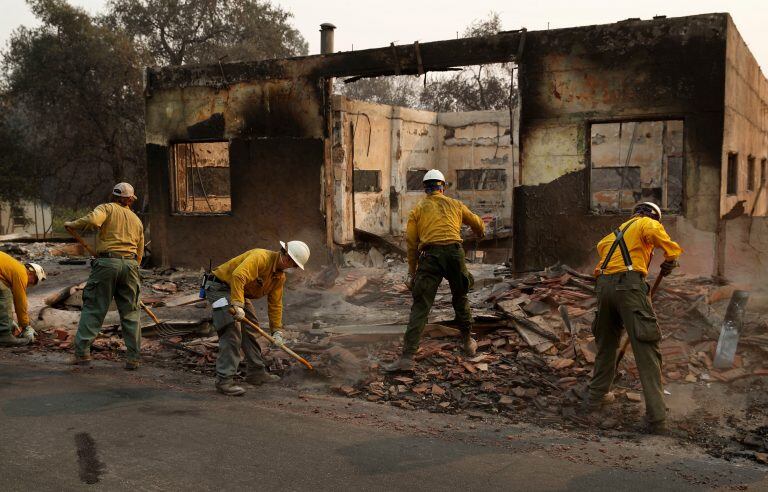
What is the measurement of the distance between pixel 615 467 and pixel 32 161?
26623 mm

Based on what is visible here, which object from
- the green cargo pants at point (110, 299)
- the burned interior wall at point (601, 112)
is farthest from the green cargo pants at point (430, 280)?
the burned interior wall at point (601, 112)

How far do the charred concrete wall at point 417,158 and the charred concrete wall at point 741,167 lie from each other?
7.07 metres

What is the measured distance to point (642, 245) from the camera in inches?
222

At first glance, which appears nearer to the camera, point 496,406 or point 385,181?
point 496,406

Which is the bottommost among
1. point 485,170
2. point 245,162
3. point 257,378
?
point 257,378

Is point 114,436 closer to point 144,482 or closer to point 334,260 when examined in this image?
point 144,482

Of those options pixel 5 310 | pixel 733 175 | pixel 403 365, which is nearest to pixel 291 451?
pixel 403 365

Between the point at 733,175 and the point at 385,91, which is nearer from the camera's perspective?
the point at 733,175

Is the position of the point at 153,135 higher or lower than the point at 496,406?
higher

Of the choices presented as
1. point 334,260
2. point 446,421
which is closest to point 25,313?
point 446,421

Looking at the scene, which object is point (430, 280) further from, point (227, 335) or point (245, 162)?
point (245, 162)

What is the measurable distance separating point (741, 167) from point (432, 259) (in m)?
7.80

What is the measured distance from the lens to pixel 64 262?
15.7 metres

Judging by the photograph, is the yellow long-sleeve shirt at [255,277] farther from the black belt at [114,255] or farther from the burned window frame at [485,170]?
the burned window frame at [485,170]
